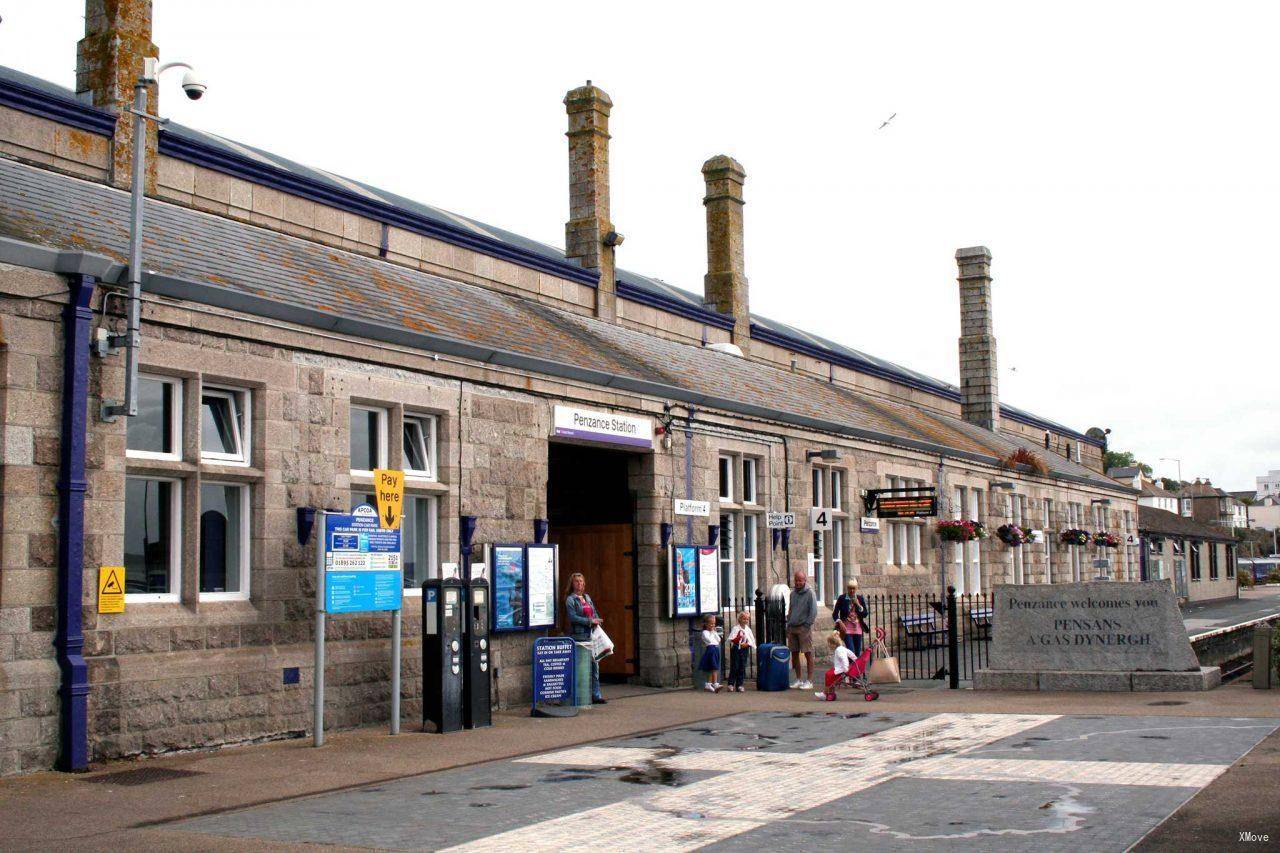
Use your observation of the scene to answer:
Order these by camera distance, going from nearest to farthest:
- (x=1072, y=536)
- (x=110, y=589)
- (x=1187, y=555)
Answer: (x=110, y=589) → (x=1072, y=536) → (x=1187, y=555)

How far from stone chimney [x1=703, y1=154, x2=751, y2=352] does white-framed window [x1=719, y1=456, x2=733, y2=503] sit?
9219 mm

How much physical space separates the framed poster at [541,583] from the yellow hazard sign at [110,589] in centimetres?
555

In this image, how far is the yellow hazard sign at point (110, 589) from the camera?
11141 mm

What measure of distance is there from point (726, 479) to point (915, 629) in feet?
25.0

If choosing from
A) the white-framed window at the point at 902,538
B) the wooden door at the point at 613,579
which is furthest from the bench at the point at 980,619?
the wooden door at the point at 613,579

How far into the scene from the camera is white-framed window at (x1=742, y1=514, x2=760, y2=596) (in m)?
21.5

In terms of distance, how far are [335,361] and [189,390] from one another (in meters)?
1.81

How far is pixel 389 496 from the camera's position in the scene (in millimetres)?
12867

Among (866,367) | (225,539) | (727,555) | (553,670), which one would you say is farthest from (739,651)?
(866,367)

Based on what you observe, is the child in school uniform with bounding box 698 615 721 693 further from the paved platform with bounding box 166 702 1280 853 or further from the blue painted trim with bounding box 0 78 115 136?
the blue painted trim with bounding box 0 78 115 136

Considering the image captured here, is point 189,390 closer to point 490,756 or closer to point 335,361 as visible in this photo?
point 335,361

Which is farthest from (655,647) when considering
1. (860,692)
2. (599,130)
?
(599,130)

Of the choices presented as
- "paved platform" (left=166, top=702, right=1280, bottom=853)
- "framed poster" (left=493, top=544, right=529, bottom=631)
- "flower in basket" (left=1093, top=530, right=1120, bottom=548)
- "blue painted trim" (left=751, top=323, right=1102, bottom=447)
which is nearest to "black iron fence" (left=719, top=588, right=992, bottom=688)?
"framed poster" (left=493, top=544, right=529, bottom=631)

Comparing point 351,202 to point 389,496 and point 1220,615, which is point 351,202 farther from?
point 1220,615
